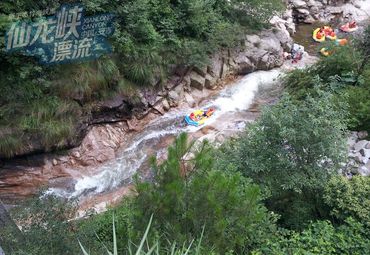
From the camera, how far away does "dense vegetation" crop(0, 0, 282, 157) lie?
7121 mm

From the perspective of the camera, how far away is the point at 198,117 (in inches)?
359

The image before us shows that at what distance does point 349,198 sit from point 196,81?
20.1 ft

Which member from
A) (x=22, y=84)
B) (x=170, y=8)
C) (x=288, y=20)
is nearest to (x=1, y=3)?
(x=22, y=84)

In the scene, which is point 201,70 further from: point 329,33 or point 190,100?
point 329,33

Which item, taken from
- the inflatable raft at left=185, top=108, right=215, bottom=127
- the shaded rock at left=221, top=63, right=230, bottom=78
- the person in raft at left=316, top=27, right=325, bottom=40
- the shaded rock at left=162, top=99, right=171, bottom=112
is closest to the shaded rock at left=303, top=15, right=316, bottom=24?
the person in raft at left=316, top=27, right=325, bottom=40

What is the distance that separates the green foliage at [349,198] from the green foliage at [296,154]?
155 millimetres

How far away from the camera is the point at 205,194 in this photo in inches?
138

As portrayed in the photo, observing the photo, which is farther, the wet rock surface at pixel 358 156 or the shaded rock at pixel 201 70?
the shaded rock at pixel 201 70

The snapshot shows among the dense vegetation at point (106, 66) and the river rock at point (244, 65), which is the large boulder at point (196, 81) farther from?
the river rock at point (244, 65)

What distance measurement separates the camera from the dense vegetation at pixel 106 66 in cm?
712

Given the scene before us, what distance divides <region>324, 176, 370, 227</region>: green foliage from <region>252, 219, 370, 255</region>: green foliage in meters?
0.16

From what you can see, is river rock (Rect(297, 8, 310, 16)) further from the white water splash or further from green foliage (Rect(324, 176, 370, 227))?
green foliage (Rect(324, 176, 370, 227))

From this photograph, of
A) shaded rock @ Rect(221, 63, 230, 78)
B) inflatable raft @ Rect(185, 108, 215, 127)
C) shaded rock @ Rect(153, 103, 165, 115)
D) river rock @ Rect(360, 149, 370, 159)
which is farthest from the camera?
shaded rock @ Rect(221, 63, 230, 78)

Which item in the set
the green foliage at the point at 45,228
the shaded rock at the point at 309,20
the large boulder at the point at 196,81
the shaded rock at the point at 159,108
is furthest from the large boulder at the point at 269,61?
the green foliage at the point at 45,228
